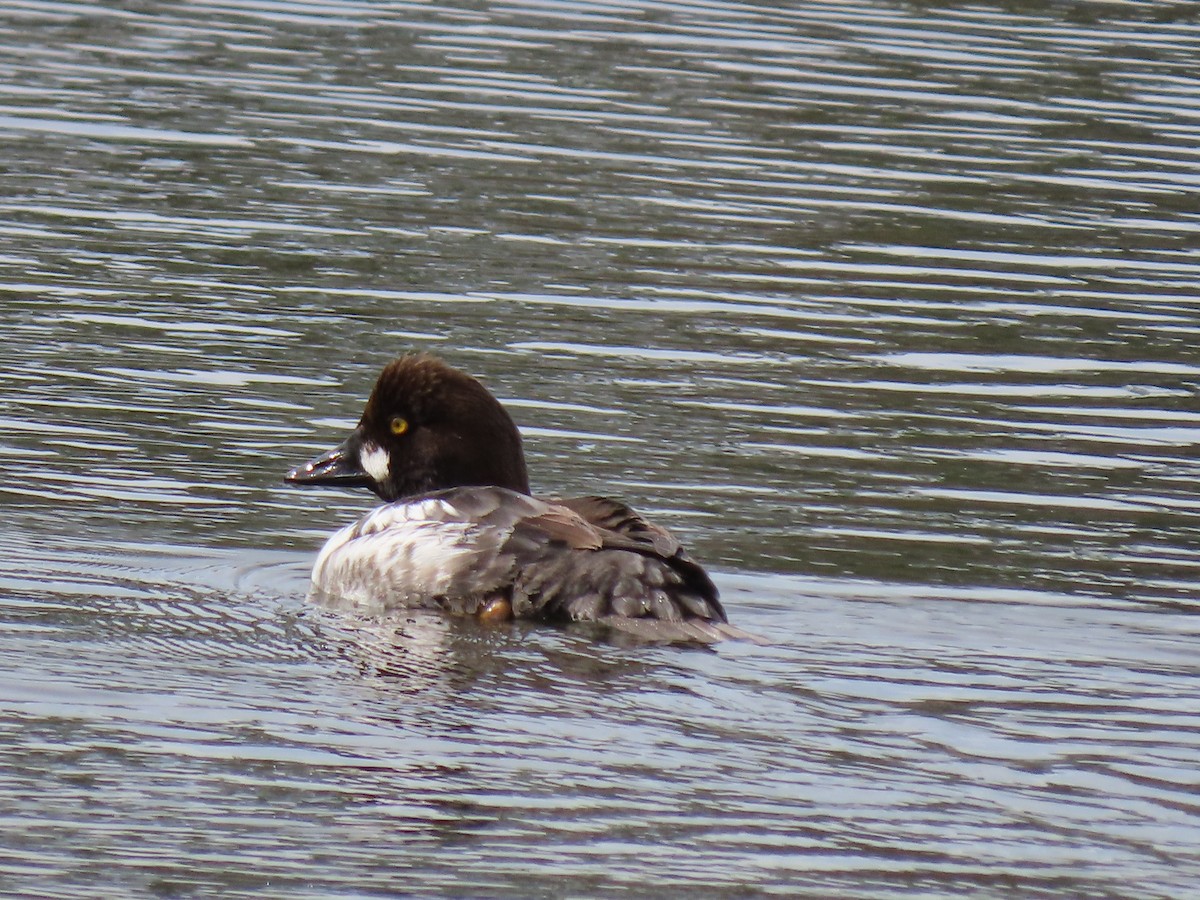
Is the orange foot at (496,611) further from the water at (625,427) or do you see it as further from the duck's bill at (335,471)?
the duck's bill at (335,471)

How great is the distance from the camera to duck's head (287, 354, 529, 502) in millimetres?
9016

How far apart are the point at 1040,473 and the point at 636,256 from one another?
14.2 ft

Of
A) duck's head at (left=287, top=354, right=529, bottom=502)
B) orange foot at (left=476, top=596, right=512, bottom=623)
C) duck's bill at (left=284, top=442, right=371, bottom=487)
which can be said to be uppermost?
duck's head at (left=287, top=354, right=529, bottom=502)

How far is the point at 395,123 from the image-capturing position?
17.6 meters

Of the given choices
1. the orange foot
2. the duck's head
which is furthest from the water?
the duck's head

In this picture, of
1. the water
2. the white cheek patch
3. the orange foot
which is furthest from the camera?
the white cheek patch

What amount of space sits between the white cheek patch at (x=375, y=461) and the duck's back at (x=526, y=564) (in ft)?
1.62

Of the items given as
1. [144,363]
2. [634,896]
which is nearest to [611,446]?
[144,363]

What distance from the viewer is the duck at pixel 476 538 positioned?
7980 millimetres

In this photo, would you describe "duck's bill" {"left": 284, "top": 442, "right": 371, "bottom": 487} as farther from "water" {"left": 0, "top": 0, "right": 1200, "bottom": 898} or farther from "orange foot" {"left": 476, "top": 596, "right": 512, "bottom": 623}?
"orange foot" {"left": 476, "top": 596, "right": 512, "bottom": 623}

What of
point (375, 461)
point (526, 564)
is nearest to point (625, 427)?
point (375, 461)

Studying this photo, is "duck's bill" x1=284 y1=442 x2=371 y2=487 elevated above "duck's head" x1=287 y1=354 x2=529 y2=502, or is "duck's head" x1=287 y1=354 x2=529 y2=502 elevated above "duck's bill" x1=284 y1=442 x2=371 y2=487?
"duck's head" x1=287 y1=354 x2=529 y2=502

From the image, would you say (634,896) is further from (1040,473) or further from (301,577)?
(1040,473)

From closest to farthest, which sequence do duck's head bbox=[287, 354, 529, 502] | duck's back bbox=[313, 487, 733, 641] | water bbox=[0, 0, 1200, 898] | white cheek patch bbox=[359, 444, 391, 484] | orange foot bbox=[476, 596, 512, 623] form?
water bbox=[0, 0, 1200, 898] < duck's back bbox=[313, 487, 733, 641] < orange foot bbox=[476, 596, 512, 623] < duck's head bbox=[287, 354, 529, 502] < white cheek patch bbox=[359, 444, 391, 484]
